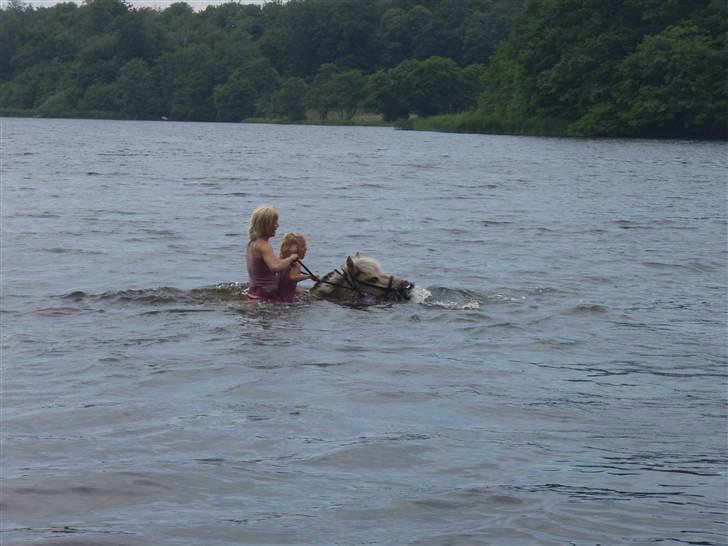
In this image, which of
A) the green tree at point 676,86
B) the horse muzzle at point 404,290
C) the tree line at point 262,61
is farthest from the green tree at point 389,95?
the horse muzzle at point 404,290

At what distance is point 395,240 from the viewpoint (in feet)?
61.4

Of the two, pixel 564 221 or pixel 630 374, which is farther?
pixel 564 221

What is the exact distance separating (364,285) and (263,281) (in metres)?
1.10

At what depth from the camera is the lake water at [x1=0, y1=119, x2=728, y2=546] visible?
5555 mm

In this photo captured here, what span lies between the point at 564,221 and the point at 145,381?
15.7 m

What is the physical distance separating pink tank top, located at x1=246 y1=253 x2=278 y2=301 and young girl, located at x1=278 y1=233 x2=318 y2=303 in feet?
0.26

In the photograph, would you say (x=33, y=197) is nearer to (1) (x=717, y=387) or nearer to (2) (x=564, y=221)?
(2) (x=564, y=221)

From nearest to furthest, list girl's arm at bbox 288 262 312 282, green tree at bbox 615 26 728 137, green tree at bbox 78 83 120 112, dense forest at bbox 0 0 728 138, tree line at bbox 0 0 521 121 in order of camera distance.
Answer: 1. girl's arm at bbox 288 262 312 282
2. green tree at bbox 615 26 728 137
3. dense forest at bbox 0 0 728 138
4. tree line at bbox 0 0 521 121
5. green tree at bbox 78 83 120 112

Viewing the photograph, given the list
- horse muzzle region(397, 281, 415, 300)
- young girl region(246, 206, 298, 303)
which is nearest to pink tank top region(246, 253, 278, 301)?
young girl region(246, 206, 298, 303)

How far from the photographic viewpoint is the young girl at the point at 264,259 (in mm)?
11383

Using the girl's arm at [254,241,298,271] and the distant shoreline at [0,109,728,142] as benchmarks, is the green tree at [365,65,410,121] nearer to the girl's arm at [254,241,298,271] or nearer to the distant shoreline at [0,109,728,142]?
the distant shoreline at [0,109,728,142]

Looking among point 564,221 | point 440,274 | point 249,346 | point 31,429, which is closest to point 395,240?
point 440,274

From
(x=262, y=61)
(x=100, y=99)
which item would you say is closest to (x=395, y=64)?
(x=262, y=61)

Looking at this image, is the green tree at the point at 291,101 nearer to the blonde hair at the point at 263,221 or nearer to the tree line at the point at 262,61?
the tree line at the point at 262,61
